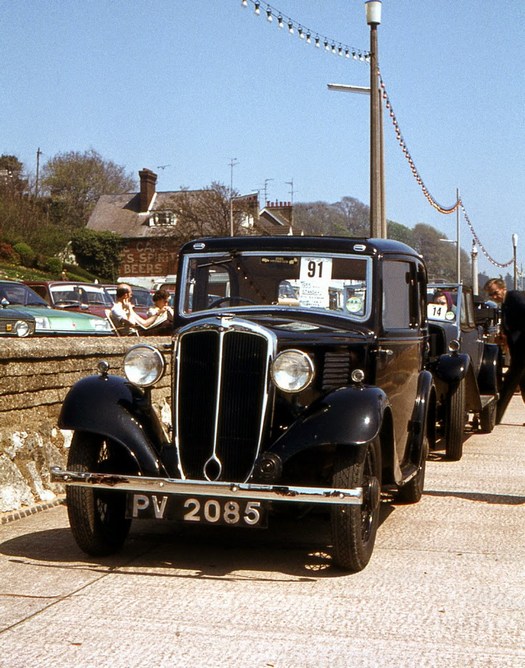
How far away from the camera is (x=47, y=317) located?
20219 mm

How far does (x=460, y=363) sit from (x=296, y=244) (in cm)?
417

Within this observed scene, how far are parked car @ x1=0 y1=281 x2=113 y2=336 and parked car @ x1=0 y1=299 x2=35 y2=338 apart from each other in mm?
119

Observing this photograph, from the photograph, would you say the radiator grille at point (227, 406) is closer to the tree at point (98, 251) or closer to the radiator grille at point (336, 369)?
the radiator grille at point (336, 369)

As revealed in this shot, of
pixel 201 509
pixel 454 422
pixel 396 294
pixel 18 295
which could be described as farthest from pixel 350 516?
pixel 18 295

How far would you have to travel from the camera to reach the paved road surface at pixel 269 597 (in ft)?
14.4

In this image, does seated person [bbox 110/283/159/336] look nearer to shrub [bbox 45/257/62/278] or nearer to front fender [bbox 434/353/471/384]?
front fender [bbox 434/353/471/384]

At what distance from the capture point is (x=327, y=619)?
4930 mm

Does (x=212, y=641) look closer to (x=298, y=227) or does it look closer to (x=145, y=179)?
(x=145, y=179)

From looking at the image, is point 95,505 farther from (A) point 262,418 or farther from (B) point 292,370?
(B) point 292,370

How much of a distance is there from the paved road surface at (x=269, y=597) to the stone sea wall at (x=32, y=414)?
313 mm

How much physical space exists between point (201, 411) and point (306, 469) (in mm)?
686

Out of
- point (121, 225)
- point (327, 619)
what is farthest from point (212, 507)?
point (121, 225)

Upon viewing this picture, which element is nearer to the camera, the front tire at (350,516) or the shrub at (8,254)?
the front tire at (350,516)

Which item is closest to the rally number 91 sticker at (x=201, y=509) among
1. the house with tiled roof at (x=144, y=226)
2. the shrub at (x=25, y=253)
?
the shrub at (x=25, y=253)
